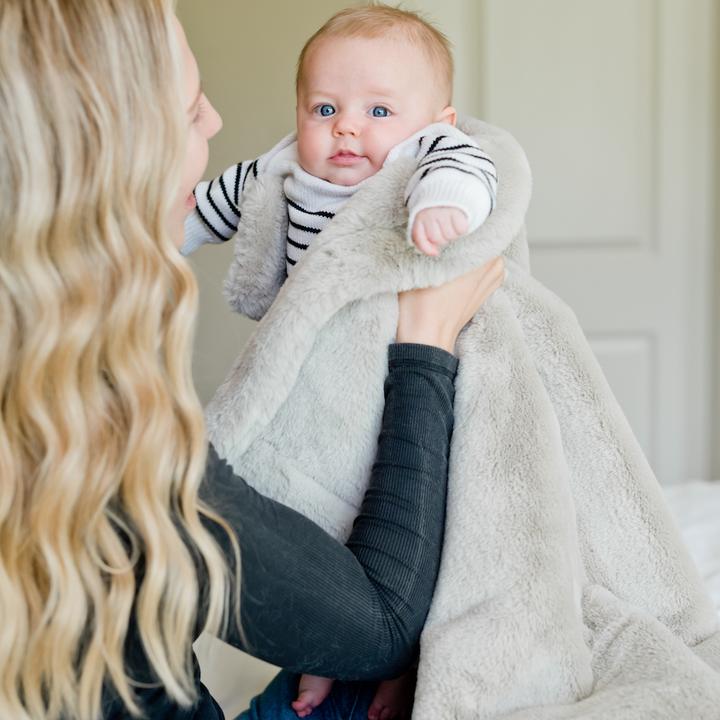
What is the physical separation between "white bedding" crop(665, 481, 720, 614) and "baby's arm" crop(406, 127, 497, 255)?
2.29 feet

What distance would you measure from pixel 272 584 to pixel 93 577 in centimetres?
14

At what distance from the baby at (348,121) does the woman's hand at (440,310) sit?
0.18 m

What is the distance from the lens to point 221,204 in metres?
1.32

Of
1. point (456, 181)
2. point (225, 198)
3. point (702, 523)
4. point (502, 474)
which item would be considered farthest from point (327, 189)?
point (702, 523)

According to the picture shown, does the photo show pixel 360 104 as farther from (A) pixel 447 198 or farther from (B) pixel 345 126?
(A) pixel 447 198

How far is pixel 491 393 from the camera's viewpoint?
1016mm

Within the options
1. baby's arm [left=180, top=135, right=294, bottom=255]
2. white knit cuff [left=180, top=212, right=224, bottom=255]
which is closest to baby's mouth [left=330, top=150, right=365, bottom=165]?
baby's arm [left=180, top=135, right=294, bottom=255]

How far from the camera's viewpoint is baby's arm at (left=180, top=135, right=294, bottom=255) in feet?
4.33

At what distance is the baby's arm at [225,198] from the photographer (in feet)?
4.33

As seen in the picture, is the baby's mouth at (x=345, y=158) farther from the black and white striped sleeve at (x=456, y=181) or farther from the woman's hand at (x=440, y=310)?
the woman's hand at (x=440, y=310)

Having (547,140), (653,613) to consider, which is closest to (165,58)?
(653,613)

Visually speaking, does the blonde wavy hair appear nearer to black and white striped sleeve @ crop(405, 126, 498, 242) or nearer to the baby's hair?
black and white striped sleeve @ crop(405, 126, 498, 242)

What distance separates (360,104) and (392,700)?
0.73 meters

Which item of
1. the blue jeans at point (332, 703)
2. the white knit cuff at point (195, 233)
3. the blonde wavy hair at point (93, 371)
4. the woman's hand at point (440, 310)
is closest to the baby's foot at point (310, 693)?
the blue jeans at point (332, 703)
